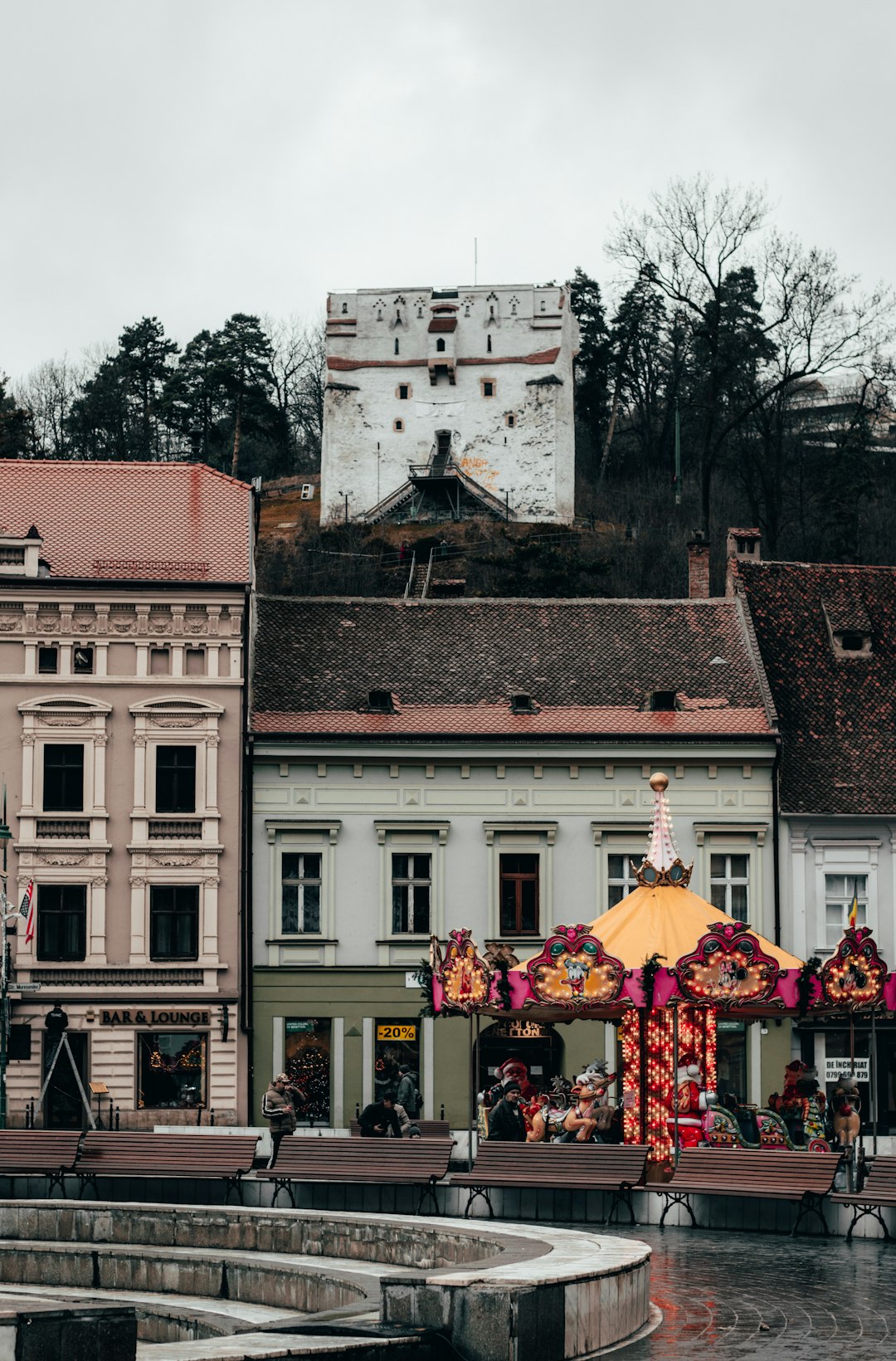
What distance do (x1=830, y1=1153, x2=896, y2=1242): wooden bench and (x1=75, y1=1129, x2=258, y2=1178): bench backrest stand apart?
22.7 ft

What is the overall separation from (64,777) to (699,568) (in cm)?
1668

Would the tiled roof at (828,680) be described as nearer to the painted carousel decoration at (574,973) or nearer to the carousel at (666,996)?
the carousel at (666,996)

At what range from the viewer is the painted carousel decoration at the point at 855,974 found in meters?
28.8

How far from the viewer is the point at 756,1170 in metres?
25.1

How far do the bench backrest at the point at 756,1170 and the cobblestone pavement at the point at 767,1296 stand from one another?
0.53 meters

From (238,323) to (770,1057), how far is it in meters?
78.0

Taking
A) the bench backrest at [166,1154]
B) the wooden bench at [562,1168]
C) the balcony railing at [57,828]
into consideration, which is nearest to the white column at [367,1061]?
the balcony railing at [57,828]

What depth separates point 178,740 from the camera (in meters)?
44.2

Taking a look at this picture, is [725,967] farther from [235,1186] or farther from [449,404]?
[449,404]

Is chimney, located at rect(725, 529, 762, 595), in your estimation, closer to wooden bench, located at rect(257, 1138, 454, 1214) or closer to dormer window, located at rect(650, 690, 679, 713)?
dormer window, located at rect(650, 690, 679, 713)

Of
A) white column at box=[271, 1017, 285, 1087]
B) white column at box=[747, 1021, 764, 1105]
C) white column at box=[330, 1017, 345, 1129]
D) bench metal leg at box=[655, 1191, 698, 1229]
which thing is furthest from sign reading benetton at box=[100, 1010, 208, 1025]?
bench metal leg at box=[655, 1191, 698, 1229]

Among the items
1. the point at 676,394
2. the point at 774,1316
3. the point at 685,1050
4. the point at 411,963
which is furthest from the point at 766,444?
the point at 774,1316

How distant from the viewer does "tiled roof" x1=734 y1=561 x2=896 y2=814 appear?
148ft

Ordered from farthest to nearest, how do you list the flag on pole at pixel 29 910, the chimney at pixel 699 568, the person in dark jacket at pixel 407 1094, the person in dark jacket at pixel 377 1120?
the chimney at pixel 699 568 < the flag on pole at pixel 29 910 < the person in dark jacket at pixel 407 1094 < the person in dark jacket at pixel 377 1120
